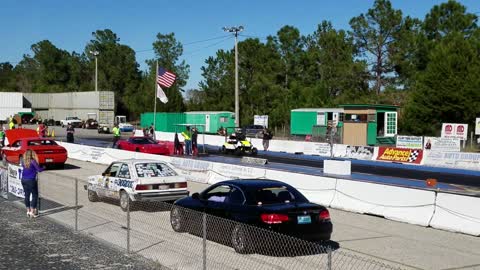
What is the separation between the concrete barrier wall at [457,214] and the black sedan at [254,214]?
168 inches

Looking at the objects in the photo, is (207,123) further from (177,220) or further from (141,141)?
(177,220)

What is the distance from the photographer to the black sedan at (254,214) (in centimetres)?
930

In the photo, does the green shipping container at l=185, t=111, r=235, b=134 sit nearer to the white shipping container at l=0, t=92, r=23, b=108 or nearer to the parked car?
the parked car

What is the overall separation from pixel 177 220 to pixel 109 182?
15.9ft

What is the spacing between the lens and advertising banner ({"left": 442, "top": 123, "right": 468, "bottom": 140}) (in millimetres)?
37344

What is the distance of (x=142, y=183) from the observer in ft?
47.7

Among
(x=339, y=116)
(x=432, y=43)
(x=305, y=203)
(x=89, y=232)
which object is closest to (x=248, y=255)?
(x=305, y=203)

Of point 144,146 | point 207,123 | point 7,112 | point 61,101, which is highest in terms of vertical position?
point 61,101

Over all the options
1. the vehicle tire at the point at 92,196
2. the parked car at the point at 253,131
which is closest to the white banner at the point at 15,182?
the vehicle tire at the point at 92,196

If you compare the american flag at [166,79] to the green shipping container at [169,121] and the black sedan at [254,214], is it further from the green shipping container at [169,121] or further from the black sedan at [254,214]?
the black sedan at [254,214]

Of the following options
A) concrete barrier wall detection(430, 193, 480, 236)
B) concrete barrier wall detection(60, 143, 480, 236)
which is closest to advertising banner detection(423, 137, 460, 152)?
concrete barrier wall detection(60, 143, 480, 236)

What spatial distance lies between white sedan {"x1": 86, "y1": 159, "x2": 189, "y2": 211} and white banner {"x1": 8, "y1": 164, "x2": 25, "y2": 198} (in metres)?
2.16

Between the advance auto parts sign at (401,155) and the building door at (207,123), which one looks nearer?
the advance auto parts sign at (401,155)

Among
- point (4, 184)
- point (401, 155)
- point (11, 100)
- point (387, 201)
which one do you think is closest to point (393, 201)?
point (387, 201)
